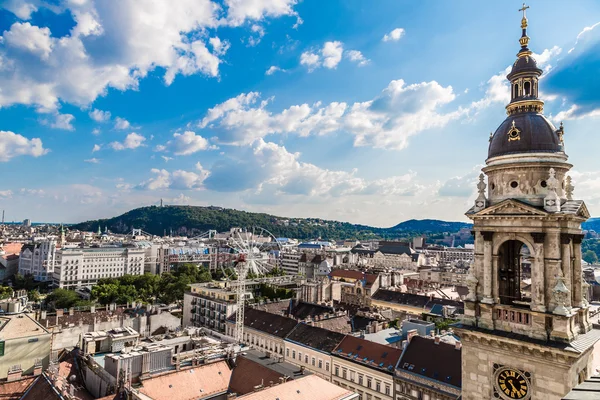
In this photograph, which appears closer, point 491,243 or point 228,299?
point 491,243

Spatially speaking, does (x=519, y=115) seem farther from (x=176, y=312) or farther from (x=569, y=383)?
(x=176, y=312)

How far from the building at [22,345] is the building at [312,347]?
31316 mm

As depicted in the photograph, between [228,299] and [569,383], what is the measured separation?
2724 inches

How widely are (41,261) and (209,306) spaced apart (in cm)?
11702

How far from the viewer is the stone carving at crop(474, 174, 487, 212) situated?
1908 cm

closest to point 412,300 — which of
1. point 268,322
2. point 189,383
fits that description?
point 268,322

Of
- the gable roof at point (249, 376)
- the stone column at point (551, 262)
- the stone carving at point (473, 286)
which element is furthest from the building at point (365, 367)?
the stone column at point (551, 262)

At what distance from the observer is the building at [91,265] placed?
153000mm

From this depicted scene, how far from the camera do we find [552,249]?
55.9 ft

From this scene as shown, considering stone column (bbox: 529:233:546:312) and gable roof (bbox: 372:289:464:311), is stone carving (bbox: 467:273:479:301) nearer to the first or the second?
stone column (bbox: 529:233:546:312)

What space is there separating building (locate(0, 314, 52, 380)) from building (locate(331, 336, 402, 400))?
33399 mm

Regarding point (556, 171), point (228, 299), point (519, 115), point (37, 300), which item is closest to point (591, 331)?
point (556, 171)

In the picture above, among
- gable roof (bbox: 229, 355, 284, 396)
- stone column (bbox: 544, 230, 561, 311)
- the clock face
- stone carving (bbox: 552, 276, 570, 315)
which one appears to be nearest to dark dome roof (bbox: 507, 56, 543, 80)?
stone column (bbox: 544, 230, 561, 311)

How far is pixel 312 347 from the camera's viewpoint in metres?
55.9
